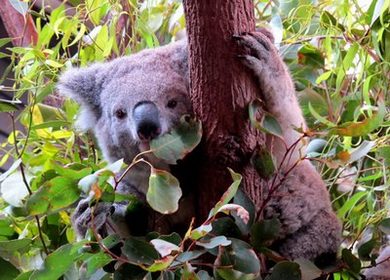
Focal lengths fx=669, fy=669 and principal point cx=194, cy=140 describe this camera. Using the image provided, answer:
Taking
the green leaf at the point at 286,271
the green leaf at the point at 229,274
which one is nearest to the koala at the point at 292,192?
the green leaf at the point at 286,271

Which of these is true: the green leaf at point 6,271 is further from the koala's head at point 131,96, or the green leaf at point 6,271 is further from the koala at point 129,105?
the koala's head at point 131,96

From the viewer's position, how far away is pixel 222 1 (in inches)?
55.9

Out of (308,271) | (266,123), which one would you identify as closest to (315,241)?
(308,271)

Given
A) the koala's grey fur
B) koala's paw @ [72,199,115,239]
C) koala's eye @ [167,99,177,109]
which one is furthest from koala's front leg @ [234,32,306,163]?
koala's paw @ [72,199,115,239]

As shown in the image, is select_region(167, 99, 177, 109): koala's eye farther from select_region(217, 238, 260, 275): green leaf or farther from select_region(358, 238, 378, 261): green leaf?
select_region(358, 238, 378, 261): green leaf

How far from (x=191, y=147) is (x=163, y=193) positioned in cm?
17

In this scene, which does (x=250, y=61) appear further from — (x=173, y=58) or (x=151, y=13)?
(x=151, y=13)

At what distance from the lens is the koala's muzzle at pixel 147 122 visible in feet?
5.06

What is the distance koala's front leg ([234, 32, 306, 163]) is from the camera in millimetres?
1480

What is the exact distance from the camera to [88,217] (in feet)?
5.30

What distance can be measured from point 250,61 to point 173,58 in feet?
1.04

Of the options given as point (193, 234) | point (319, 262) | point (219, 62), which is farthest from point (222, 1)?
point (319, 262)

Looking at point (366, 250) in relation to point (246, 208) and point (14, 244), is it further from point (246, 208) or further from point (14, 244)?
point (14, 244)

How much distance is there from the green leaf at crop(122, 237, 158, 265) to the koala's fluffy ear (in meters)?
0.66
